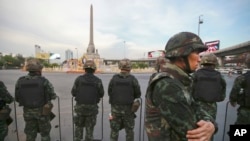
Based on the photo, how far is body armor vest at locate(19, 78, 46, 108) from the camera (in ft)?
12.2

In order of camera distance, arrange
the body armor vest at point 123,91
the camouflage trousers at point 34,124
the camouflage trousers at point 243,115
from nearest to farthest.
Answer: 1. the camouflage trousers at point 243,115
2. the camouflage trousers at point 34,124
3. the body armor vest at point 123,91

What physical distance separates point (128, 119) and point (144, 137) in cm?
80

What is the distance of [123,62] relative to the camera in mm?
4215

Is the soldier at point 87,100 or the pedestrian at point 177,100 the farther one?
the soldier at point 87,100

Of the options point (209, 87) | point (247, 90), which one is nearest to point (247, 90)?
point (247, 90)

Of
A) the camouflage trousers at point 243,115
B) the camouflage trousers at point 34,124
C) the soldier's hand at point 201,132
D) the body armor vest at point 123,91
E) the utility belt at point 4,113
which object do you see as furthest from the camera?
the body armor vest at point 123,91

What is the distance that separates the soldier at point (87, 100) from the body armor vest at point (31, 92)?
72 cm

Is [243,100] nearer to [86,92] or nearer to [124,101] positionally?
[124,101]

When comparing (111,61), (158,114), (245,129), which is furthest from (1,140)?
(111,61)

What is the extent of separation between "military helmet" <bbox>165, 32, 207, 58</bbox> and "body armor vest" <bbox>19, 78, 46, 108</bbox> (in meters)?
2.86

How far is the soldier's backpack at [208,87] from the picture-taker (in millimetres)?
4199

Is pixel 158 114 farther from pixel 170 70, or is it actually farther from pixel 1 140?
pixel 1 140

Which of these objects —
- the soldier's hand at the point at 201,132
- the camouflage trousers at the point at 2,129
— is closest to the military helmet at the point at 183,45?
the soldier's hand at the point at 201,132

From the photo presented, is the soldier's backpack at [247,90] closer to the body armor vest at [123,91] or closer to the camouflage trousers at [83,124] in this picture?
the body armor vest at [123,91]
